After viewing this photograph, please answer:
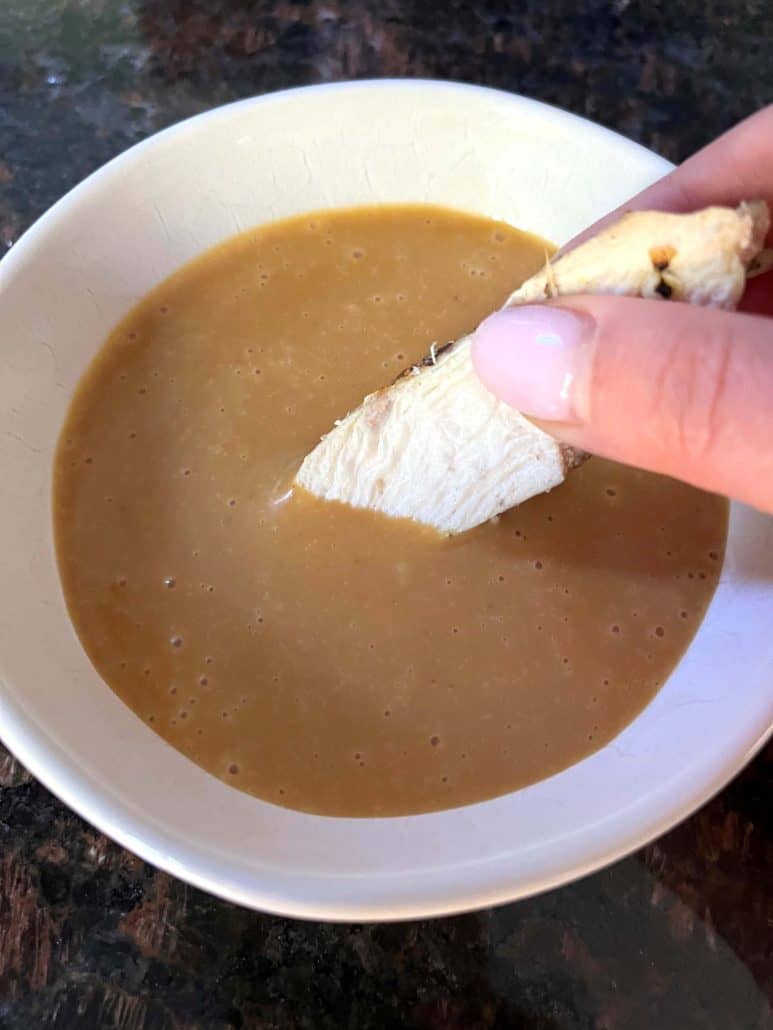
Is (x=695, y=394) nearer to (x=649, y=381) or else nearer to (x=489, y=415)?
(x=649, y=381)

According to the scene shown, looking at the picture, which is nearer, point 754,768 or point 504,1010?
point 504,1010

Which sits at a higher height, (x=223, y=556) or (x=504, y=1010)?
(x=223, y=556)

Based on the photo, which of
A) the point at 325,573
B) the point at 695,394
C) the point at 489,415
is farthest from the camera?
the point at 325,573

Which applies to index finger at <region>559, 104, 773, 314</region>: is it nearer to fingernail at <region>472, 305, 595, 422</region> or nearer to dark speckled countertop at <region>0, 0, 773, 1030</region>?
fingernail at <region>472, 305, 595, 422</region>

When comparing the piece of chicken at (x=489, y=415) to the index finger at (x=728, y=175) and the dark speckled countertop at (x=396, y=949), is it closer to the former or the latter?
the index finger at (x=728, y=175)

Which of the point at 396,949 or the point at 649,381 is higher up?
the point at 649,381

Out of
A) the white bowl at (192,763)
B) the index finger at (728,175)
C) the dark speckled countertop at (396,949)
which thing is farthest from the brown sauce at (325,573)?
the index finger at (728,175)

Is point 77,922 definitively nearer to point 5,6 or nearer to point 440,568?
point 440,568

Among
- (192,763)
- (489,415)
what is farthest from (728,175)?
(192,763)

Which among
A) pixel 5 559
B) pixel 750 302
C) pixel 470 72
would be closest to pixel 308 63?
pixel 470 72
